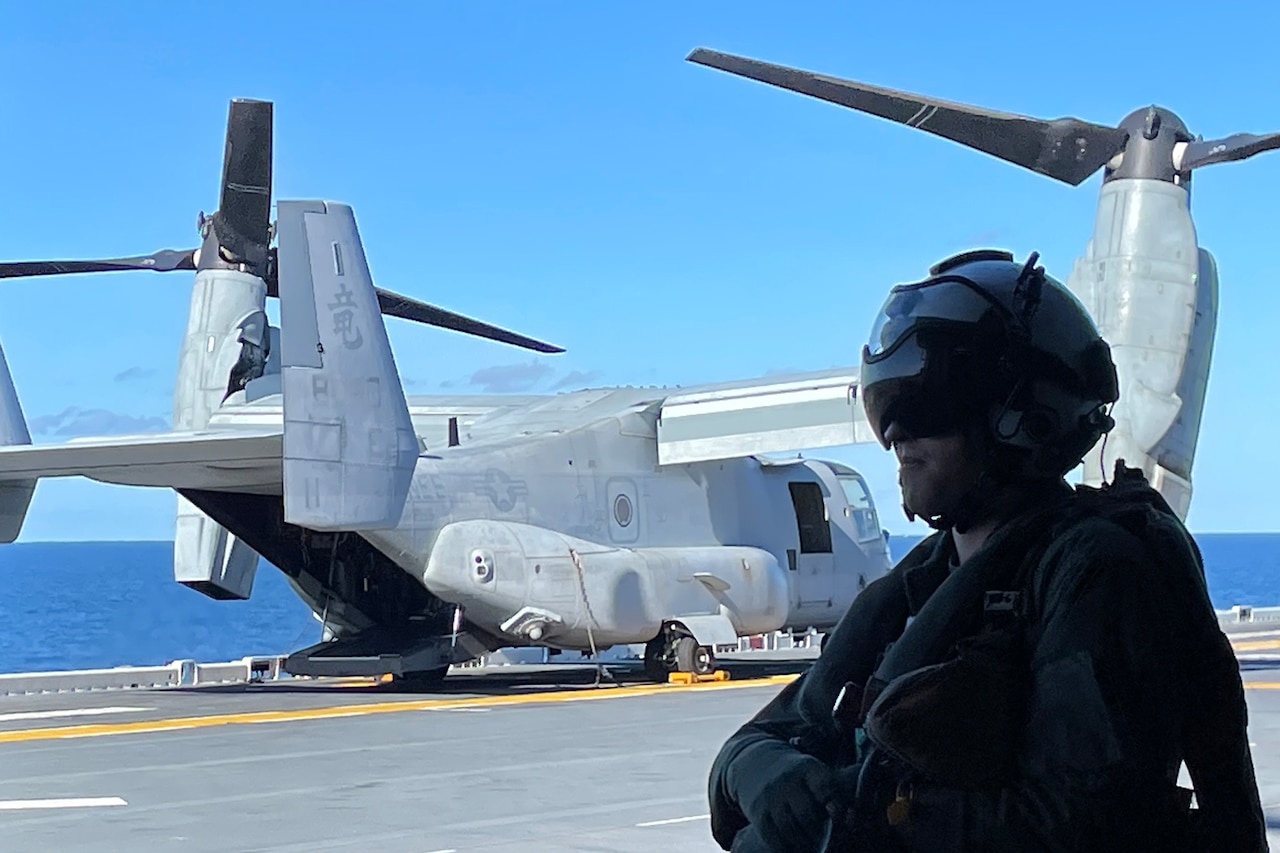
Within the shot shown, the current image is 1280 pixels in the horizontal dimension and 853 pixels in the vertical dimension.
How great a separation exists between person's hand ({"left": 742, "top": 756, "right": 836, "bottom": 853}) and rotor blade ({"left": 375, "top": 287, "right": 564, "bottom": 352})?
24.1 metres

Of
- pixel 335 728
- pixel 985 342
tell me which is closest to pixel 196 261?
pixel 335 728

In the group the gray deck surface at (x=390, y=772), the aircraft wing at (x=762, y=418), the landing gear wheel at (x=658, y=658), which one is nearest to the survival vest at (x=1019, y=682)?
the gray deck surface at (x=390, y=772)

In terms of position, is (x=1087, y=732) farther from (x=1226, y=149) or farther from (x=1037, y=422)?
(x=1226, y=149)

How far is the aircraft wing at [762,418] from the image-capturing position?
67.5 ft


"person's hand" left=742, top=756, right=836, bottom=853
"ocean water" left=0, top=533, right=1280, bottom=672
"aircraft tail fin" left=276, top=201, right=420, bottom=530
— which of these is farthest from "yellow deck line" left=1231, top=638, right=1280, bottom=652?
"person's hand" left=742, top=756, right=836, bottom=853

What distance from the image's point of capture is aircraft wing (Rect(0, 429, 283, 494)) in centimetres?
1712

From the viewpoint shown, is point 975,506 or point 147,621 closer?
point 975,506

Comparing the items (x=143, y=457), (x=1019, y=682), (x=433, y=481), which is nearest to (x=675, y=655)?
(x=433, y=481)

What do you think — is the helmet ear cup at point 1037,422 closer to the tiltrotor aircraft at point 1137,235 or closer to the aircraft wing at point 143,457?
the tiltrotor aircraft at point 1137,235

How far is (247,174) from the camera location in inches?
913

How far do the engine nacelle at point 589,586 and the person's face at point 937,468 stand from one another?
17497 mm

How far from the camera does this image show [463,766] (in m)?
12.4

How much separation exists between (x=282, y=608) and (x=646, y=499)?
462 feet

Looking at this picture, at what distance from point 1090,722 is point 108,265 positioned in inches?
998
